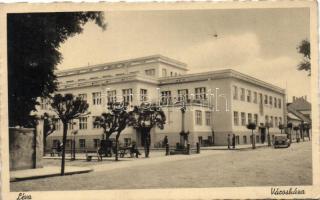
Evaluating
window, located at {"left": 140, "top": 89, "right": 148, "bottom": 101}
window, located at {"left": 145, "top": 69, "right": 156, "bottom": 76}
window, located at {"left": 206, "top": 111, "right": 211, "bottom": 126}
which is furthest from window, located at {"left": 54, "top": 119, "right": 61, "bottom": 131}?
window, located at {"left": 206, "top": 111, "right": 211, "bottom": 126}

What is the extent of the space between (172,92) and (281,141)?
7.94 meters

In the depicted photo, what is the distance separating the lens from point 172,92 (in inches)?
499

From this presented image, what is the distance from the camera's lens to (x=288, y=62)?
1034cm

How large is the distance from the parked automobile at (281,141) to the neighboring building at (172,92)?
1.52m

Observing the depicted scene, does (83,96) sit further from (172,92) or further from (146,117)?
(146,117)

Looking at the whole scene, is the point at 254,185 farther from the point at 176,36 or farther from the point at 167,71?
the point at 167,71

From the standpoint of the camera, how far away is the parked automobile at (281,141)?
1853 cm

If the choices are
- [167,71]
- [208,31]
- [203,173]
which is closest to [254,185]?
[203,173]

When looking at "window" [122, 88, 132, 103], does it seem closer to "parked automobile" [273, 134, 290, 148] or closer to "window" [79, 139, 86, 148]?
"window" [79, 139, 86, 148]

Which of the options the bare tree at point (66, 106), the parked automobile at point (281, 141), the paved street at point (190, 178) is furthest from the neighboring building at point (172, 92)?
the paved street at point (190, 178)

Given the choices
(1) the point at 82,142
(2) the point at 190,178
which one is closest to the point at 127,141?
(1) the point at 82,142

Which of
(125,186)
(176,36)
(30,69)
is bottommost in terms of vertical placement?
(125,186)

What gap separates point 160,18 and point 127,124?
21.9 ft

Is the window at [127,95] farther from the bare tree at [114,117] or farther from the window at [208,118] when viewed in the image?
the window at [208,118]
